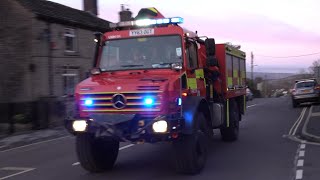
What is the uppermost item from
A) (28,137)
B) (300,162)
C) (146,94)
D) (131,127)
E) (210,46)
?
(210,46)

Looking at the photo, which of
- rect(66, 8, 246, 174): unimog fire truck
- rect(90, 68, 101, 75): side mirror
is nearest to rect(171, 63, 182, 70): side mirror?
rect(66, 8, 246, 174): unimog fire truck

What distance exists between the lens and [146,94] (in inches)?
329

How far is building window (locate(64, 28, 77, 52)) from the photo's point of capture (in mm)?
28039

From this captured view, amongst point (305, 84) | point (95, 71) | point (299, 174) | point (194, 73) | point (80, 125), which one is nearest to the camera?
point (80, 125)

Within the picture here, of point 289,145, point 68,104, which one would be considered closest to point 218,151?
point 289,145

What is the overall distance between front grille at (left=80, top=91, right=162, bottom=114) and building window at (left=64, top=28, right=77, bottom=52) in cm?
1985

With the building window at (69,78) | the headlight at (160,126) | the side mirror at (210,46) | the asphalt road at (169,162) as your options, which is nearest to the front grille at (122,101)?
the headlight at (160,126)

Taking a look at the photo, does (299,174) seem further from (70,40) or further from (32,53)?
(70,40)

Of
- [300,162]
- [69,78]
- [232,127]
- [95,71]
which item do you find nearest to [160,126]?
[95,71]

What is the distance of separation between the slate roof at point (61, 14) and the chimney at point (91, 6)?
171 cm

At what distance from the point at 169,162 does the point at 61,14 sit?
1954 cm

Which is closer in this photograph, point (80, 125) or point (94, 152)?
point (80, 125)

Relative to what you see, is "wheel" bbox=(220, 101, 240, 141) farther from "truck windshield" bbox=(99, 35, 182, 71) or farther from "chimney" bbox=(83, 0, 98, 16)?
"chimney" bbox=(83, 0, 98, 16)

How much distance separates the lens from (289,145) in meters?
13.0
